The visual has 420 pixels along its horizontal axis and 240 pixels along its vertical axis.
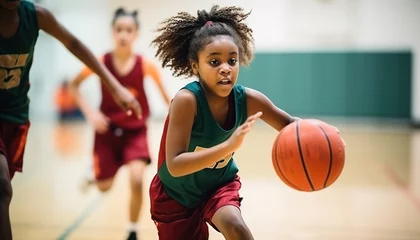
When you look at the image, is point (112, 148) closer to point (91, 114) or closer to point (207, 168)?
point (91, 114)

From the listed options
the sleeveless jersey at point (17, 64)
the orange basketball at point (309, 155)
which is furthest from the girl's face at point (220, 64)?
the sleeveless jersey at point (17, 64)

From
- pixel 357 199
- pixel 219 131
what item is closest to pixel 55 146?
pixel 357 199

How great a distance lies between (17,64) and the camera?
2.87 m

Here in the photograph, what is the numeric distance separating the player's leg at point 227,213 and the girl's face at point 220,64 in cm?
48

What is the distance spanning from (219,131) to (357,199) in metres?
3.39

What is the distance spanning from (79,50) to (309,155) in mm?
1467

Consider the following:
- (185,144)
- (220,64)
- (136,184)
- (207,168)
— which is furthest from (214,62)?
(136,184)

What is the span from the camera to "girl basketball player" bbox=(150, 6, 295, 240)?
245 centimetres

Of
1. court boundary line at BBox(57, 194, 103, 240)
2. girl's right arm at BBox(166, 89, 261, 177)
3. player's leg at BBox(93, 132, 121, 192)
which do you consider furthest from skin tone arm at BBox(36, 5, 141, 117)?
court boundary line at BBox(57, 194, 103, 240)

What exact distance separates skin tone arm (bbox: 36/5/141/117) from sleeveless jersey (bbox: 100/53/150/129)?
0.92m

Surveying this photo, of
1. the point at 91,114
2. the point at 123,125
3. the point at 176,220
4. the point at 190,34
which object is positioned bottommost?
the point at 176,220

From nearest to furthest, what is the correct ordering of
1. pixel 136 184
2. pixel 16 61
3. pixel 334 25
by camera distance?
pixel 16 61
pixel 136 184
pixel 334 25

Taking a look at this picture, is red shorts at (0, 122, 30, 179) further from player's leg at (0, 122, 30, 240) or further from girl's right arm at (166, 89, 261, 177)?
girl's right arm at (166, 89, 261, 177)

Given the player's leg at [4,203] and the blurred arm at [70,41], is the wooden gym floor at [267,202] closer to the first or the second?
the blurred arm at [70,41]
